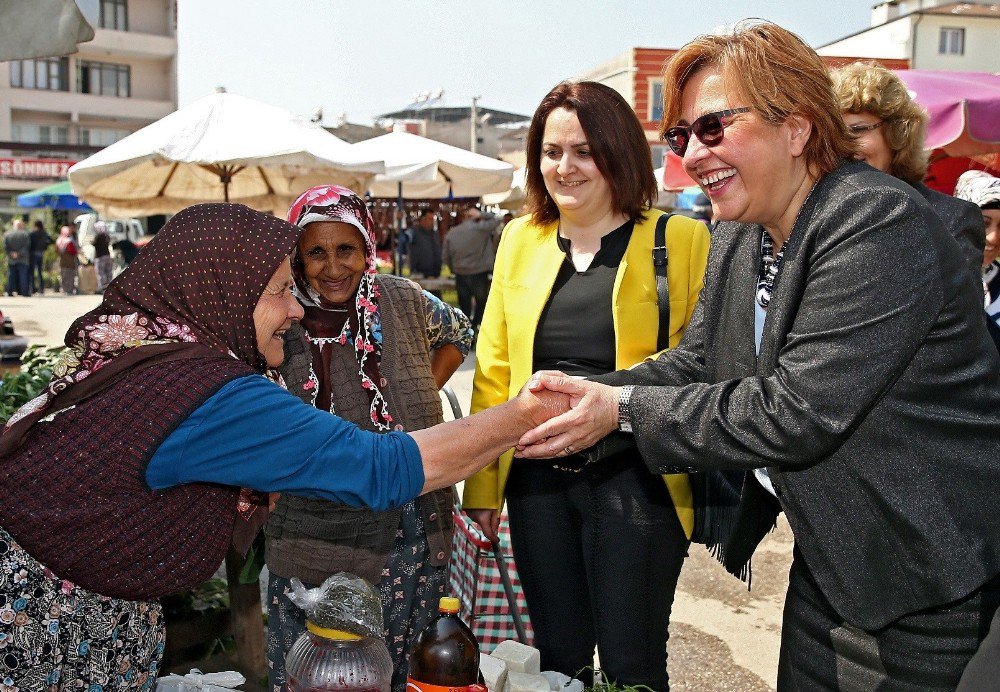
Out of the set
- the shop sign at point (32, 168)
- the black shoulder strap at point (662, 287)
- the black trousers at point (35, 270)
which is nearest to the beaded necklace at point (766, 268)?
the black shoulder strap at point (662, 287)

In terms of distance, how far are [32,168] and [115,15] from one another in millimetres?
15150

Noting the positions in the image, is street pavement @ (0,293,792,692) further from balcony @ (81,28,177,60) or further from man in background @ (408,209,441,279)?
balcony @ (81,28,177,60)

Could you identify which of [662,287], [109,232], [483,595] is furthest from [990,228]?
[109,232]

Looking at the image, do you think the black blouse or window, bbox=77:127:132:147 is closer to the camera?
the black blouse

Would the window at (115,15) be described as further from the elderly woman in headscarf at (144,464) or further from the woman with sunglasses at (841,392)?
the woman with sunglasses at (841,392)

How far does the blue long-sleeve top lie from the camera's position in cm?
196

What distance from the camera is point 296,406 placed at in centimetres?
205

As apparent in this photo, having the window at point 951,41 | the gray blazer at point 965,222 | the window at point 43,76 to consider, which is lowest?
the gray blazer at point 965,222

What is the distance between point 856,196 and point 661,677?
1723mm

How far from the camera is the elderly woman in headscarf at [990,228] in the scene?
397 cm

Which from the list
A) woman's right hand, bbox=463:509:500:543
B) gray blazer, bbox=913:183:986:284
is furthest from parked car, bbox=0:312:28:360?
gray blazer, bbox=913:183:986:284

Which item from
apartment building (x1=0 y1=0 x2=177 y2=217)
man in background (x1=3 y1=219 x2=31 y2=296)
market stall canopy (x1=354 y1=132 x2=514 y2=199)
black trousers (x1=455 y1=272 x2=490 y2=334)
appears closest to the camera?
market stall canopy (x1=354 y1=132 x2=514 y2=199)

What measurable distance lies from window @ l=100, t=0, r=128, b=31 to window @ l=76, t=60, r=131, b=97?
2073mm

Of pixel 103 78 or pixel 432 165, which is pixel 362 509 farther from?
pixel 103 78
